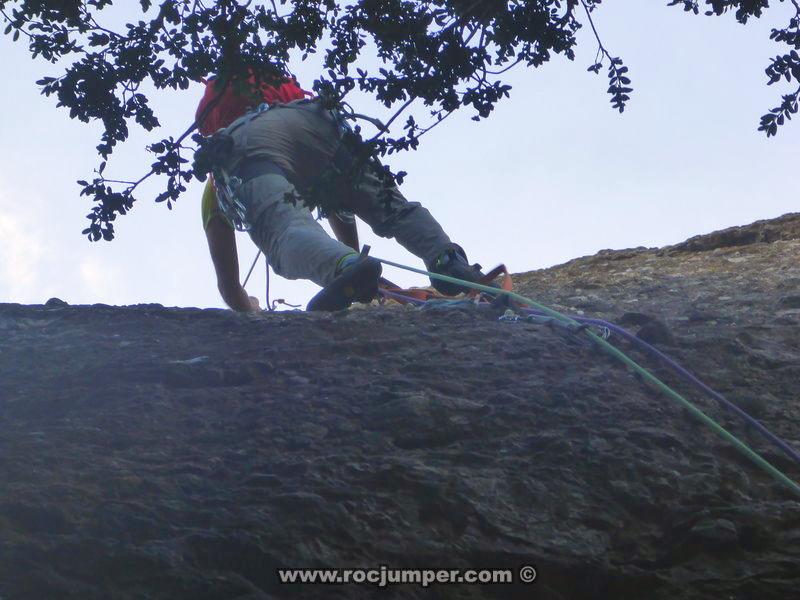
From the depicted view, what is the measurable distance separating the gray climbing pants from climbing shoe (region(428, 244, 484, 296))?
0.03 m

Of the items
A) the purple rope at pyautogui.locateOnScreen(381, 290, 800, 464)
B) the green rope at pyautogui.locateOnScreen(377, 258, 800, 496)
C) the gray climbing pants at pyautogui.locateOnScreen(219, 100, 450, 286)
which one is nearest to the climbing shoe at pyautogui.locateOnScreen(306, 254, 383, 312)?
the gray climbing pants at pyautogui.locateOnScreen(219, 100, 450, 286)

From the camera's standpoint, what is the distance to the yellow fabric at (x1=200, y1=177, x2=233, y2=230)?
5629 mm

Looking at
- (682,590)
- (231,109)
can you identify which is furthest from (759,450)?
(231,109)

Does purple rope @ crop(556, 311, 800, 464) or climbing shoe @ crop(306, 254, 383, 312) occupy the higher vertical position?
climbing shoe @ crop(306, 254, 383, 312)

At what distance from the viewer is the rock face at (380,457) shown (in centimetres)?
244

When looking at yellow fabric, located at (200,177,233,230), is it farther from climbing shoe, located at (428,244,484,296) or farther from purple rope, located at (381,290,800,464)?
purple rope, located at (381,290,800,464)

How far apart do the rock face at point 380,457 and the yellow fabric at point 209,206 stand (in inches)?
59.6

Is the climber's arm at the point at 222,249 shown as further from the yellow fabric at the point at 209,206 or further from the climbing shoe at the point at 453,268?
→ the climbing shoe at the point at 453,268

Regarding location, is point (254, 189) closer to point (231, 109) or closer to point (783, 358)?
point (231, 109)

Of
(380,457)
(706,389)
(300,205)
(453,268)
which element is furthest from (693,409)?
(300,205)

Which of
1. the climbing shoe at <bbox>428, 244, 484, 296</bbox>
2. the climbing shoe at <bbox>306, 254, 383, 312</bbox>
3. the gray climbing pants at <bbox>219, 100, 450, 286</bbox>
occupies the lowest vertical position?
the climbing shoe at <bbox>306, 254, 383, 312</bbox>

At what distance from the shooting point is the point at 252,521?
2.51 m

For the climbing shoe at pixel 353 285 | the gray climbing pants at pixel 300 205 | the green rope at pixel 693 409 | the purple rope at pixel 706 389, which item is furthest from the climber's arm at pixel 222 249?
the purple rope at pixel 706 389

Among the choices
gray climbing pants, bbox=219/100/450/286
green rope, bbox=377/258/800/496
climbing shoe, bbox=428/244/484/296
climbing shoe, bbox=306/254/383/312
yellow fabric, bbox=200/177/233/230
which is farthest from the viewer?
yellow fabric, bbox=200/177/233/230
